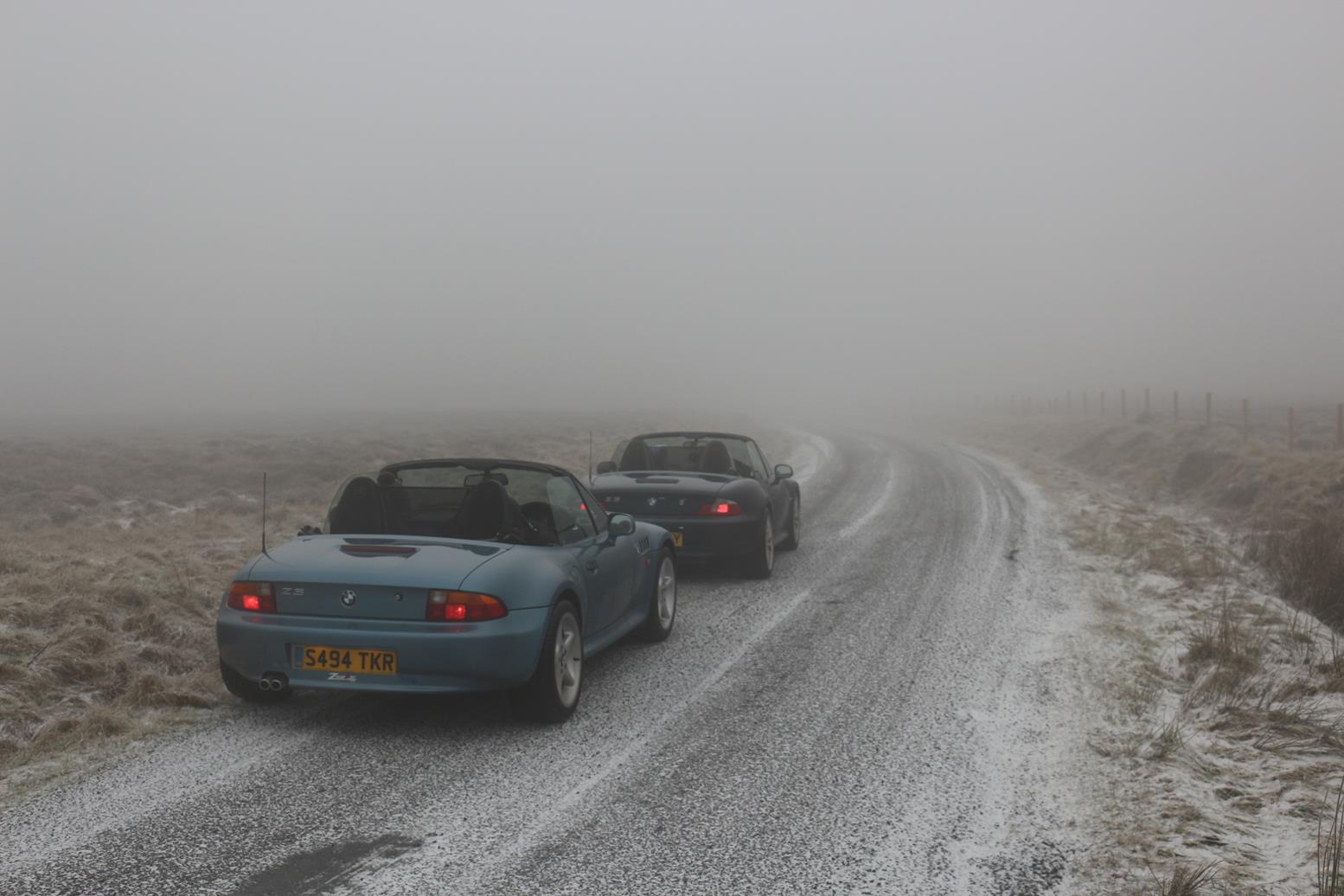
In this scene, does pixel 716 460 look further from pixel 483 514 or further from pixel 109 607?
pixel 109 607

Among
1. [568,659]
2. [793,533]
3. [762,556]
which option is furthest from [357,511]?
[793,533]

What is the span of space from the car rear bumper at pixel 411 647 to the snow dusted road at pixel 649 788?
335 millimetres

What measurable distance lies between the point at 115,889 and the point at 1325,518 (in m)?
11.6

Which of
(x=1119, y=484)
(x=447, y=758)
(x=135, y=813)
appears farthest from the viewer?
(x=1119, y=484)

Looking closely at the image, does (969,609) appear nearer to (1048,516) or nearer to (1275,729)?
(1275,729)

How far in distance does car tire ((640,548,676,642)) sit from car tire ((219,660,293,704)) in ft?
8.54

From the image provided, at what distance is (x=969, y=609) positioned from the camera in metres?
8.74

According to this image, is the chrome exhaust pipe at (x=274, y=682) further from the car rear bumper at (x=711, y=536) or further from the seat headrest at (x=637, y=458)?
the seat headrest at (x=637, y=458)

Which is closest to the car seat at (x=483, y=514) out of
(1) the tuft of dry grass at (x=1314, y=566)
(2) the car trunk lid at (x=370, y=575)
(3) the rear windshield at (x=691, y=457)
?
(2) the car trunk lid at (x=370, y=575)

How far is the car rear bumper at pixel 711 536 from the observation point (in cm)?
980

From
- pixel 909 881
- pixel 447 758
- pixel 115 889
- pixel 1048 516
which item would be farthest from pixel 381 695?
pixel 1048 516

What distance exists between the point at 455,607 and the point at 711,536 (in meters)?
4.88

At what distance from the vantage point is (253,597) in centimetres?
537

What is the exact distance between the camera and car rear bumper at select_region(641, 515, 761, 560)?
32.1 feet
